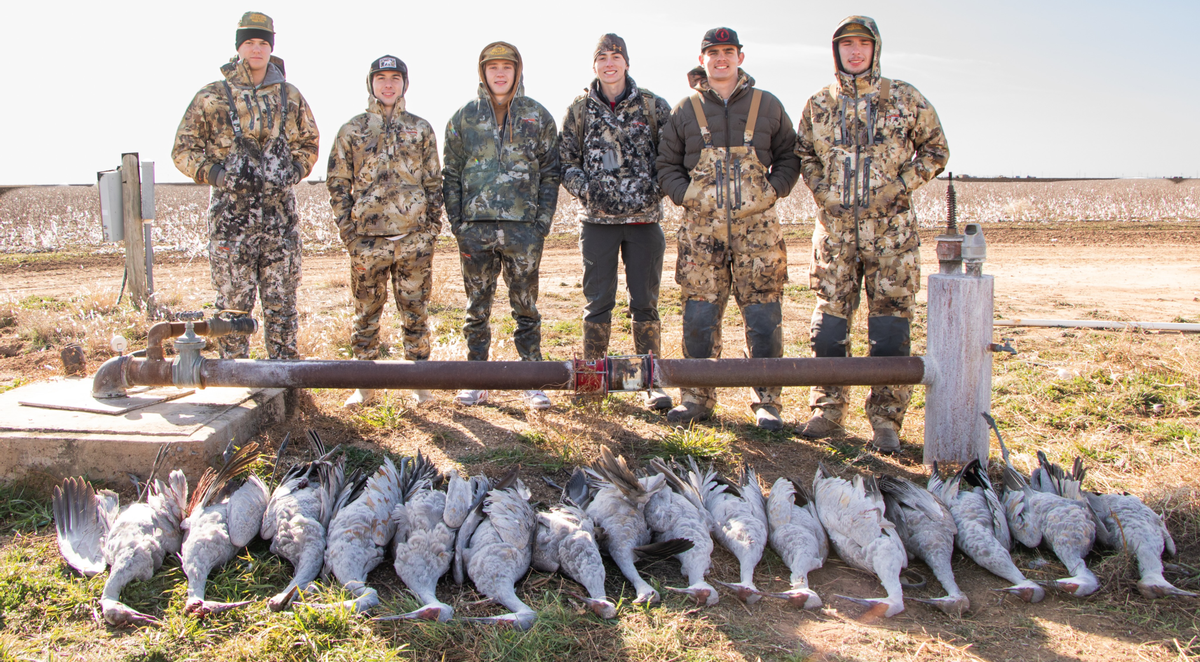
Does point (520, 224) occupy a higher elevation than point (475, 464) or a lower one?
higher

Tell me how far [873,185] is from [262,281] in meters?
4.74

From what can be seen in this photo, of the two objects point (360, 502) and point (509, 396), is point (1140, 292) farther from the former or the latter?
point (360, 502)

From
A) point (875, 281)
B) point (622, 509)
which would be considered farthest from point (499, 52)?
point (622, 509)

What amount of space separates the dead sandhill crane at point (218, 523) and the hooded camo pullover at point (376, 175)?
7.12 feet

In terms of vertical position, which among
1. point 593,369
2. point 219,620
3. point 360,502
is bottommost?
point 219,620

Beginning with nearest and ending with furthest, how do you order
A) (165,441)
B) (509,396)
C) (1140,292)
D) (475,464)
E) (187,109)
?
(165,441), (475,464), (187,109), (509,396), (1140,292)

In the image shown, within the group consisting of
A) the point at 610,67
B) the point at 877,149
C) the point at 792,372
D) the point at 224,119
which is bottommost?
the point at 792,372

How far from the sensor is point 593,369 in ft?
14.0

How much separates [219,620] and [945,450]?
3971 mm

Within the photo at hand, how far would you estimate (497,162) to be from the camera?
5.68 meters

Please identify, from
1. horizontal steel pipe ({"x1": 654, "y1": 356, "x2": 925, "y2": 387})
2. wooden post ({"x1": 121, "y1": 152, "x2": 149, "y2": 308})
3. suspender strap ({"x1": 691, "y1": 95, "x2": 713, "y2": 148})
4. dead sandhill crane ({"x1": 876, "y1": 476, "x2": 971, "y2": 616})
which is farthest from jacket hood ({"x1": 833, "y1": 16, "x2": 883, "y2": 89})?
wooden post ({"x1": 121, "y1": 152, "x2": 149, "y2": 308})

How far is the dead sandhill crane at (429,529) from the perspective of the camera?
321 cm

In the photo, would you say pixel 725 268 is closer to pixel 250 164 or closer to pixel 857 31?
pixel 857 31


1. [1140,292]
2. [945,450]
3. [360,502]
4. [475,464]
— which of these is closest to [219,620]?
[360,502]
